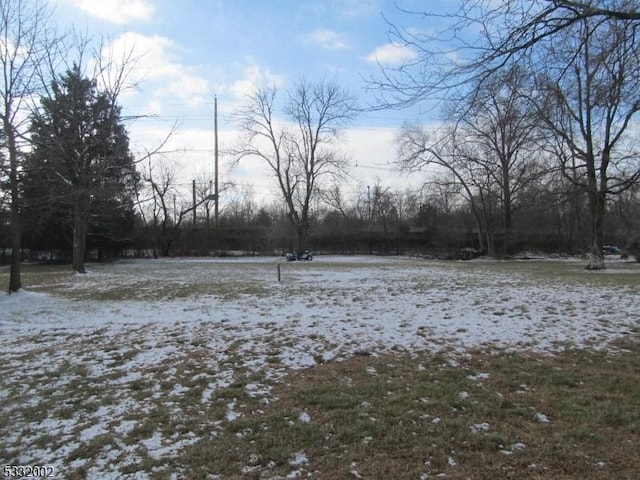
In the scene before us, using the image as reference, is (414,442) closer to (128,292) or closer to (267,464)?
(267,464)

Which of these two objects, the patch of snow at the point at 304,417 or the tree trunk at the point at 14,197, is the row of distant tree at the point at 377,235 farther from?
the patch of snow at the point at 304,417

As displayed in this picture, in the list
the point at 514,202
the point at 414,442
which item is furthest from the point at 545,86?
the point at 514,202

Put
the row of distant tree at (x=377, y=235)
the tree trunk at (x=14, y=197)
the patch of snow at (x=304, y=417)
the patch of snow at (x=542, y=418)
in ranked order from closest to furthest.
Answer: the patch of snow at (x=542, y=418) < the patch of snow at (x=304, y=417) < the tree trunk at (x=14, y=197) < the row of distant tree at (x=377, y=235)

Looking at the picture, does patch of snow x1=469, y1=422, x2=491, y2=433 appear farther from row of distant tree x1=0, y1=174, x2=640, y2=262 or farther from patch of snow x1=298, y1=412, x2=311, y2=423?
row of distant tree x1=0, y1=174, x2=640, y2=262

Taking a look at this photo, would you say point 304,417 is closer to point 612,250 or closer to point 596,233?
point 596,233

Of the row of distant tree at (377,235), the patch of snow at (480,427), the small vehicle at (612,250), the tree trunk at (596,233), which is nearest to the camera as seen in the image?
the patch of snow at (480,427)

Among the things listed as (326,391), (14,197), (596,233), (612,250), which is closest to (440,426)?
(326,391)

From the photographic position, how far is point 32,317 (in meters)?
8.90

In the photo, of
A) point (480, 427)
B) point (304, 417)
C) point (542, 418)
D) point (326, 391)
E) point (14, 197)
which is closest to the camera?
point (480, 427)

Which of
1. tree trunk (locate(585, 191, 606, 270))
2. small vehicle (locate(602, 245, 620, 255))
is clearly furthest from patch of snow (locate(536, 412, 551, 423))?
small vehicle (locate(602, 245, 620, 255))

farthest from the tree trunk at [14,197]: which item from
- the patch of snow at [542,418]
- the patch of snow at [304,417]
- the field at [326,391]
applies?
the patch of snow at [542,418]

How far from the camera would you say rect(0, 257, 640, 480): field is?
315cm

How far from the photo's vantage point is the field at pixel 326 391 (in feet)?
10.3

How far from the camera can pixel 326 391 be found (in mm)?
4566
